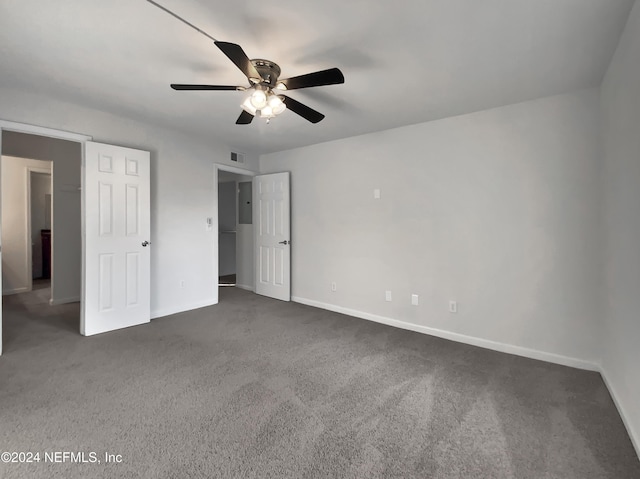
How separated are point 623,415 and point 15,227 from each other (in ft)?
26.6

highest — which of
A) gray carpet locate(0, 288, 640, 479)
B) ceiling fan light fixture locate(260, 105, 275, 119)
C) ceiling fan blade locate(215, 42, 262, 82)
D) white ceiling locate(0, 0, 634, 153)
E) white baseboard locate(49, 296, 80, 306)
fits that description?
white ceiling locate(0, 0, 634, 153)

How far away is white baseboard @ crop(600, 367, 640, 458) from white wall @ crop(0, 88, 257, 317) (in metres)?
4.48

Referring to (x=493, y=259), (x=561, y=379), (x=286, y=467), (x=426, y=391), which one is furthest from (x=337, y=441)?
(x=493, y=259)

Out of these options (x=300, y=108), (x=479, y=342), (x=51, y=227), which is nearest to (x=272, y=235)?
(x=300, y=108)

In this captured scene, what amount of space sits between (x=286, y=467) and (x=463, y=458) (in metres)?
0.95

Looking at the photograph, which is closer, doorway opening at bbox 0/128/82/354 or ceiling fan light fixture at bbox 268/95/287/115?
ceiling fan light fixture at bbox 268/95/287/115

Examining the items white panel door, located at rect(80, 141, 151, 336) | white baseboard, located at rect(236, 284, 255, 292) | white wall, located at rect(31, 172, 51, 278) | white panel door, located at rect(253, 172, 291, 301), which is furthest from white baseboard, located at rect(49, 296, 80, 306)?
white panel door, located at rect(253, 172, 291, 301)

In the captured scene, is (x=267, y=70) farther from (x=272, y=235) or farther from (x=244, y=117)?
(x=272, y=235)

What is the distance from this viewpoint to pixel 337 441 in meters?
1.74

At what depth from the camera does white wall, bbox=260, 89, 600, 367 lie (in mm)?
2695

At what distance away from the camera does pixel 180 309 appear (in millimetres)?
4262

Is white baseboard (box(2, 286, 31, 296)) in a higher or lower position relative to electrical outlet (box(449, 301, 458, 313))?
lower

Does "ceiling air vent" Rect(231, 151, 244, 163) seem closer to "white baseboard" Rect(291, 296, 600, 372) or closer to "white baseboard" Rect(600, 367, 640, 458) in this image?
"white baseboard" Rect(291, 296, 600, 372)

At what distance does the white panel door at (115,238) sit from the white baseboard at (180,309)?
0.56 feet
